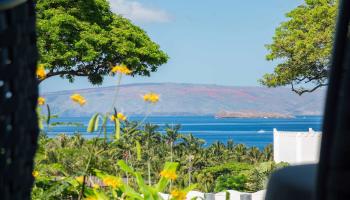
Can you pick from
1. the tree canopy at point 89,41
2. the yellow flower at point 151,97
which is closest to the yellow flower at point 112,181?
the yellow flower at point 151,97

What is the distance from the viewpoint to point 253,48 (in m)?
90.0

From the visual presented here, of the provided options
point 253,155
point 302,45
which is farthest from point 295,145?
point 302,45

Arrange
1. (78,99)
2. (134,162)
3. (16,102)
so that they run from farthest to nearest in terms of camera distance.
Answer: (134,162)
(78,99)
(16,102)

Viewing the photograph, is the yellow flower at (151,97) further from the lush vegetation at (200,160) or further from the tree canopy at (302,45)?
the tree canopy at (302,45)

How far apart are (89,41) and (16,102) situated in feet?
52.9

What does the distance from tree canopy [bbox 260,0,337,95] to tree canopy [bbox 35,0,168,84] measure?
347cm

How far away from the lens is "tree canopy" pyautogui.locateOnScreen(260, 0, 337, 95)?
58.5ft

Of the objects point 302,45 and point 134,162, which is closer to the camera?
point 134,162

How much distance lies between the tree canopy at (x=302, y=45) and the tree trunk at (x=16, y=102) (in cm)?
1745

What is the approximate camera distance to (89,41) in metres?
16.4

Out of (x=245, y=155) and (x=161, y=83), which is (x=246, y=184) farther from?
(x=161, y=83)

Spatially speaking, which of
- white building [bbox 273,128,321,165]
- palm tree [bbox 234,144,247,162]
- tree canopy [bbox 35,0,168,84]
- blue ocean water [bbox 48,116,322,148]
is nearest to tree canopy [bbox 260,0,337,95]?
white building [bbox 273,128,321,165]

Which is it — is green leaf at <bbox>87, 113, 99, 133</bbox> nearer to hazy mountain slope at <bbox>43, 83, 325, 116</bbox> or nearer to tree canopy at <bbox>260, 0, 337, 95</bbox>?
tree canopy at <bbox>260, 0, 337, 95</bbox>

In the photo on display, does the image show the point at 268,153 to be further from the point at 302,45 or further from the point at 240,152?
the point at 302,45
